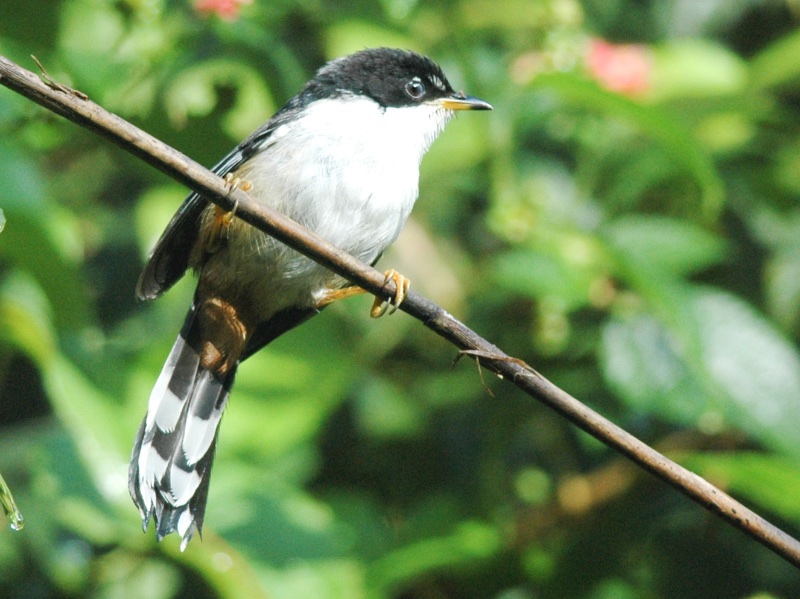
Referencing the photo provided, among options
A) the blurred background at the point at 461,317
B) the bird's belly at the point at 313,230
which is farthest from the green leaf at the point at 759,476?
the bird's belly at the point at 313,230

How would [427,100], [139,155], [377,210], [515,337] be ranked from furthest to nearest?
[515,337]
[427,100]
[377,210]
[139,155]

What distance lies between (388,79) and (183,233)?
38.6 inches

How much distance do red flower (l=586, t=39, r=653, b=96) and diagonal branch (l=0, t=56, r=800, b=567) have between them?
7.86 ft

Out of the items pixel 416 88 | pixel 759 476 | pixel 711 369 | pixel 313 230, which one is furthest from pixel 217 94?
pixel 759 476

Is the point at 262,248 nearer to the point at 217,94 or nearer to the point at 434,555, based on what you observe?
the point at 217,94

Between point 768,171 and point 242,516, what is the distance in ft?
9.28

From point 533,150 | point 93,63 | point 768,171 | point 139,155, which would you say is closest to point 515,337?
point 533,150

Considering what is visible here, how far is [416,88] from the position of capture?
3.93 meters

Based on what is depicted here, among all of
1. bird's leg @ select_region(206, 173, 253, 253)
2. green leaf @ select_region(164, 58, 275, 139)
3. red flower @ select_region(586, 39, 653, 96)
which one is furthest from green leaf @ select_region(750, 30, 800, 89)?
bird's leg @ select_region(206, 173, 253, 253)

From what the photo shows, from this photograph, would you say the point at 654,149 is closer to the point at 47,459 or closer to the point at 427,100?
the point at 427,100

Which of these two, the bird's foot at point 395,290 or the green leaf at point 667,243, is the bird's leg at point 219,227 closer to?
the bird's foot at point 395,290

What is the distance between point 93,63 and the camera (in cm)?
354

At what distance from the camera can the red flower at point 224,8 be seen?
11.1 feet

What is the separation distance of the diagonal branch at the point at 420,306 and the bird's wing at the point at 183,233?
1.22 metres
